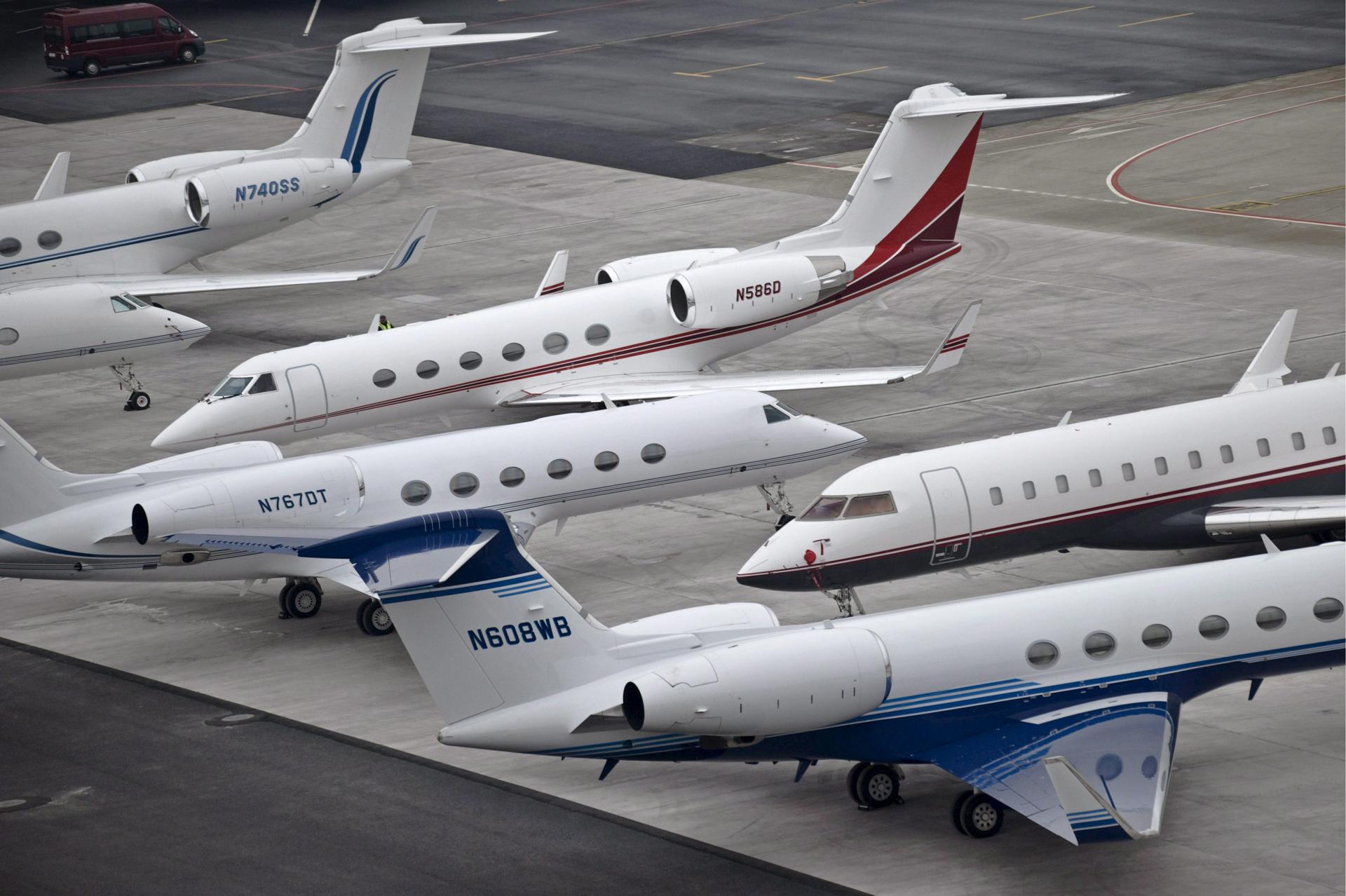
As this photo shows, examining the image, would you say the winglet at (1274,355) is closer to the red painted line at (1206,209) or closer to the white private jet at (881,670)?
the white private jet at (881,670)

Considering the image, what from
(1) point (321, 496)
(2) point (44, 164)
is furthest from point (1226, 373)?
(2) point (44, 164)

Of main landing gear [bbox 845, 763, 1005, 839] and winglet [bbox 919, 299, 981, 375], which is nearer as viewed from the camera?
main landing gear [bbox 845, 763, 1005, 839]

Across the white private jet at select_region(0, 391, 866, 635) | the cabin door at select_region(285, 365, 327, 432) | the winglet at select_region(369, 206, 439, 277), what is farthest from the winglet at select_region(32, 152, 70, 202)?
the white private jet at select_region(0, 391, 866, 635)

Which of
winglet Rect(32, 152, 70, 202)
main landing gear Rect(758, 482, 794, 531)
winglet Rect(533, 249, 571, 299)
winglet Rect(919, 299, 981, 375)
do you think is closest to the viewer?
winglet Rect(919, 299, 981, 375)

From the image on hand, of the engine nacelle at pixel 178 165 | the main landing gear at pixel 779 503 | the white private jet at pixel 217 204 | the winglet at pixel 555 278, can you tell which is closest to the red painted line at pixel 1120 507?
the main landing gear at pixel 779 503

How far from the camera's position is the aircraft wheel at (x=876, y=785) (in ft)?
70.0

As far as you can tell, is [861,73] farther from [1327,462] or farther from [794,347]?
[1327,462]

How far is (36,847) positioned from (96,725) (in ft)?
11.4

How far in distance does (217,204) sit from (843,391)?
15.3 meters

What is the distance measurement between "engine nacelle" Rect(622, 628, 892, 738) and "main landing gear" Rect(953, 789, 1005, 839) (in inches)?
58.9

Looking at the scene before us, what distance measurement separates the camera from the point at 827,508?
84.5 feet

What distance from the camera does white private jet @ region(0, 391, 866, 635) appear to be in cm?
2653

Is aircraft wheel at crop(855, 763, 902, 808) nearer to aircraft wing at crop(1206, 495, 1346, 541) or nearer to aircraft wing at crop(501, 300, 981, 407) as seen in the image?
aircraft wing at crop(1206, 495, 1346, 541)

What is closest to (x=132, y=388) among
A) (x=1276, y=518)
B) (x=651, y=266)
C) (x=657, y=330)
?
(x=651, y=266)
